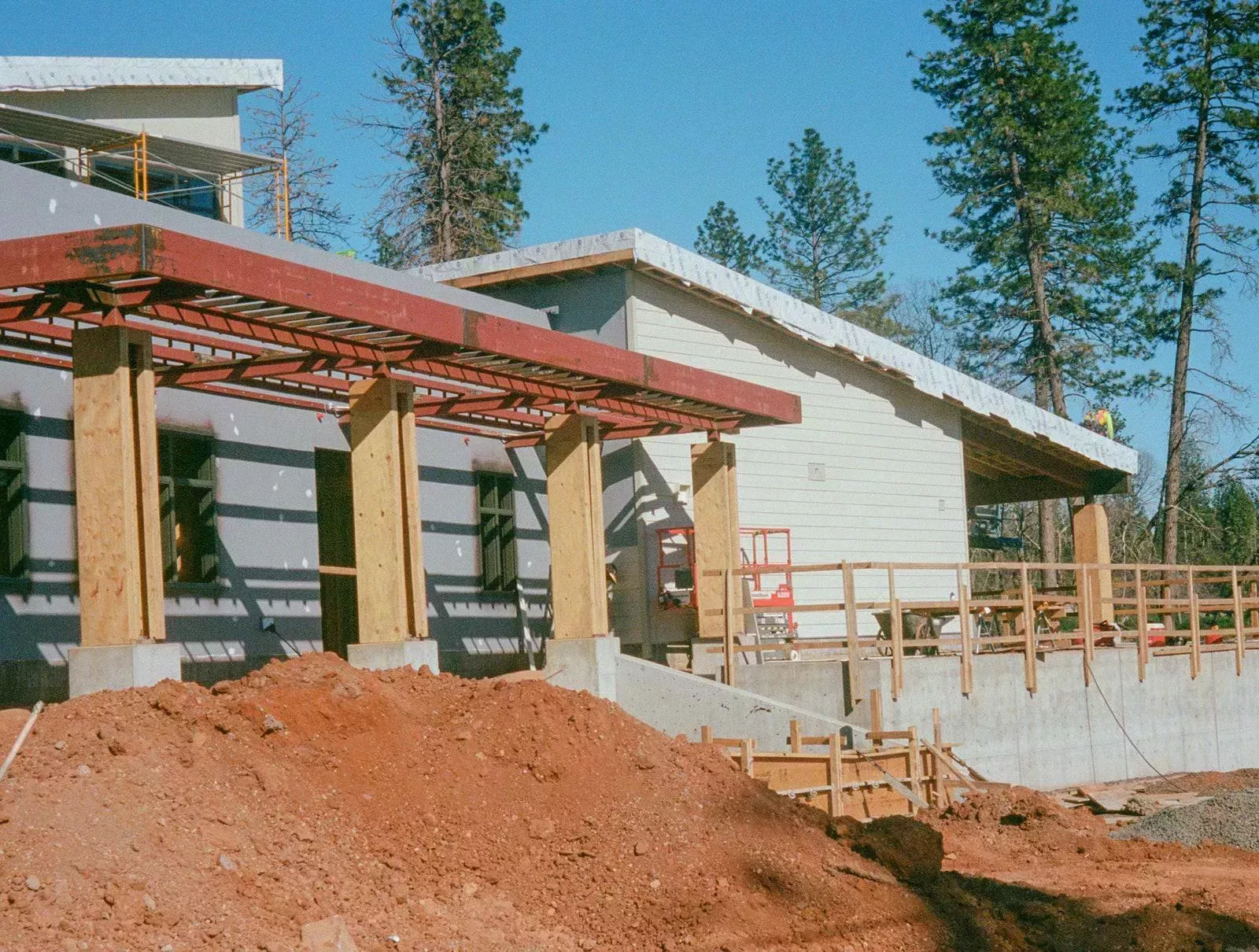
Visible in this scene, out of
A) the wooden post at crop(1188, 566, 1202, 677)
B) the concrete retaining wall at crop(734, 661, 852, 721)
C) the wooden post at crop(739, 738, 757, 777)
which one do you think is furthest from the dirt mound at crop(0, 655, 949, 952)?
the wooden post at crop(1188, 566, 1202, 677)

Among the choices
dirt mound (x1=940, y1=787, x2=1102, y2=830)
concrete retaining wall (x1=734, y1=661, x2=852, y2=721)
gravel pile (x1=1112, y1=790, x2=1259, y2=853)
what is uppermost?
concrete retaining wall (x1=734, y1=661, x2=852, y2=721)

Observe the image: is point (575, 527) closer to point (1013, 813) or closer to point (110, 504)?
point (1013, 813)

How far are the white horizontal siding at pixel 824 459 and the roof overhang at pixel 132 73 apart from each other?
45.3ft

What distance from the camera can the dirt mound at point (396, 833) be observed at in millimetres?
8484

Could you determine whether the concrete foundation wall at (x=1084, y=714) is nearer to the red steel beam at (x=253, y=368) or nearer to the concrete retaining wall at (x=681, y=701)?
the concrete retaining wall at (x=681, y=701)

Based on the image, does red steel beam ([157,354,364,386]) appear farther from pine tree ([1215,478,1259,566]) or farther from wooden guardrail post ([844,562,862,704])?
pine tree ([1215,478,1259,566])

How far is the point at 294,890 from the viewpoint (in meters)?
8.94

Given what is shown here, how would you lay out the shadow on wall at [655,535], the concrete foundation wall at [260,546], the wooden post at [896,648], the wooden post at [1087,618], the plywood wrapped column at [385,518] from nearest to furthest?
the plywood wrapped column at [385,518], the concrete foundation wall at [260,546], the wooden post at [896,648], the shadow on wall at [655,535], the wooden post at [1087,618]

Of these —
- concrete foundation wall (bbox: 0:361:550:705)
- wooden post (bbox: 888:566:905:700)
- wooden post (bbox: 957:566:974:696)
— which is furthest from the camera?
wooden post (bbox: 957:566:974:696)

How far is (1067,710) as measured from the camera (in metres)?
20.4

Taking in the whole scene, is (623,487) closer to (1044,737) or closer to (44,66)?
(1044,737)

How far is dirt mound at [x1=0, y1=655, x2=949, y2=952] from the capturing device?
8.48 metres

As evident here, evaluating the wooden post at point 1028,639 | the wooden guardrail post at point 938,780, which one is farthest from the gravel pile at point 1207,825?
the wooden post at point 1028,639

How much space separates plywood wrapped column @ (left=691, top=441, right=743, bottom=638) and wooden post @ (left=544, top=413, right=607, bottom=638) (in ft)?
8.78
